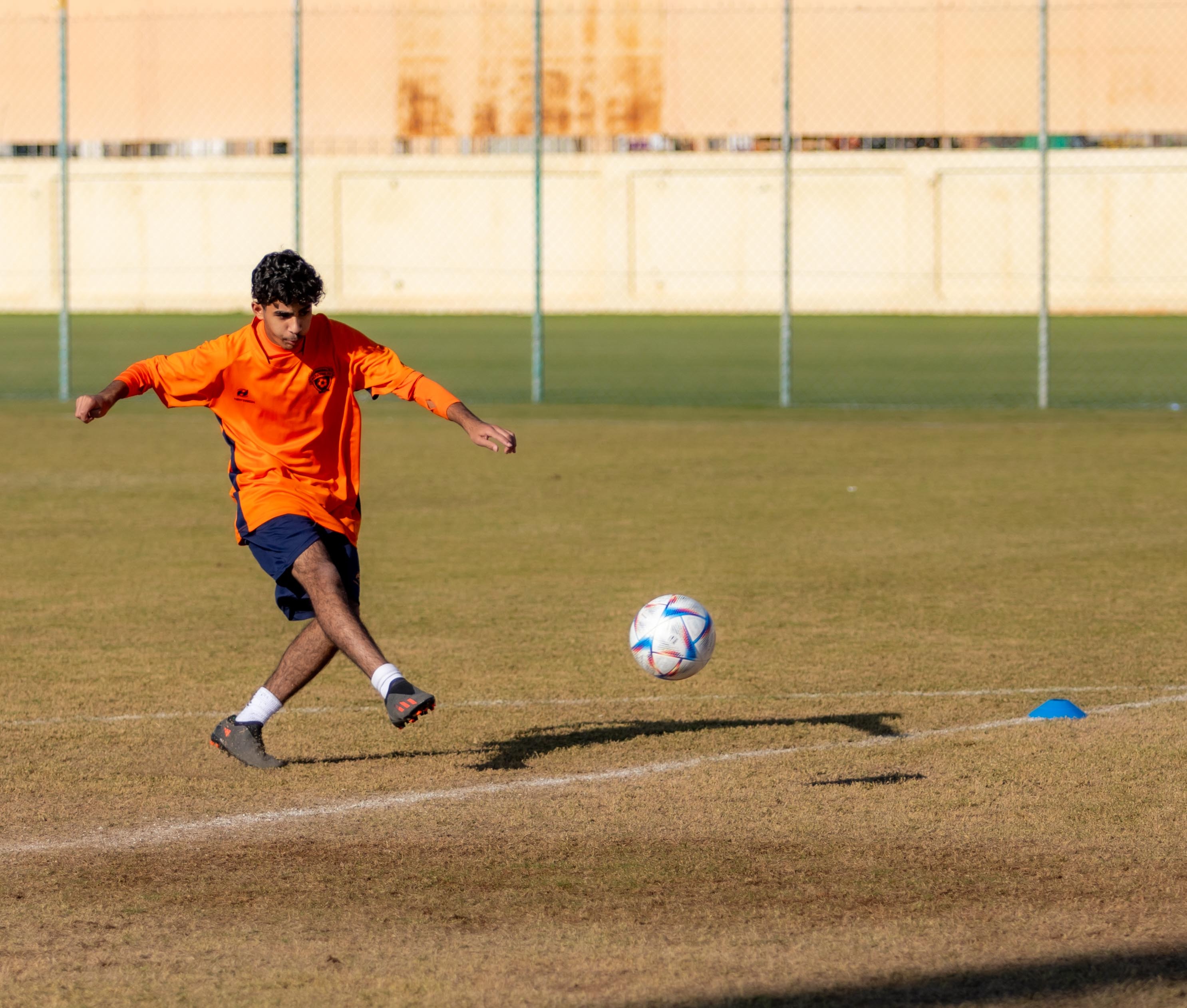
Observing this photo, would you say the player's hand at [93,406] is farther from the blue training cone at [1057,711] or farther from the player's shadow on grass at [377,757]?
the blue training cone at [1057,711]

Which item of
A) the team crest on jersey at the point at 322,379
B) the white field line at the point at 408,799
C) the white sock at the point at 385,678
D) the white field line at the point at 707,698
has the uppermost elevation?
the team crest on jersey at the point at 322,379

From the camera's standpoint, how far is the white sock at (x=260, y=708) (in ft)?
22.1

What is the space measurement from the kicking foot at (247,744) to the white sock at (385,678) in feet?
1.99

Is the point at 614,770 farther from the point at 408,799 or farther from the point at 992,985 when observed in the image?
the point at 992,985

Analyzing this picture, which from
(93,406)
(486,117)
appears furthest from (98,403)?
(486,117)

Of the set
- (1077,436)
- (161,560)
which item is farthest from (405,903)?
(1077,436)

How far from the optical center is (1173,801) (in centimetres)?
617

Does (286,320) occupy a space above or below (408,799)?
above

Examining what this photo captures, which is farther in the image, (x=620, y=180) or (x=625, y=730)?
(x=620, y=180)

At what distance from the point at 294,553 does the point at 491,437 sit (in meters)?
0.77

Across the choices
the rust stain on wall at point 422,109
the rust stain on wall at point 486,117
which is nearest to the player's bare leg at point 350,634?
the rust stain on wall at point 486,117

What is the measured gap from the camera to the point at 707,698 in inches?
309

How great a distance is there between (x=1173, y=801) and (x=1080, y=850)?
66 centimetres

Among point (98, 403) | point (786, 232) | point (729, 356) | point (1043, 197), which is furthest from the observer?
point (729, 356)
